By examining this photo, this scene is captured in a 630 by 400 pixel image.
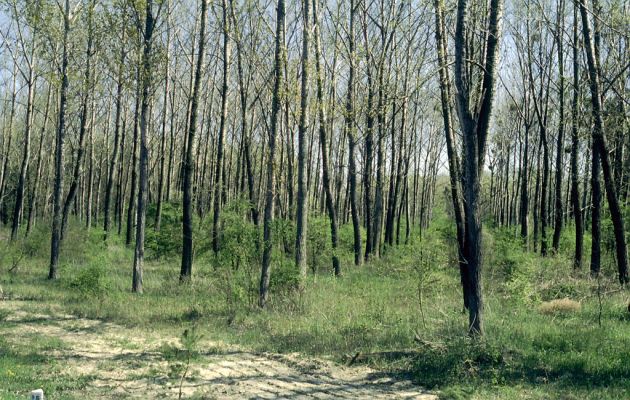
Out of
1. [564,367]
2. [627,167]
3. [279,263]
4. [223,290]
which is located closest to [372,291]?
[279,263]

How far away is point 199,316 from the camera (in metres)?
10.7

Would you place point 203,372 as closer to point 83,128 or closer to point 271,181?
point 271,181

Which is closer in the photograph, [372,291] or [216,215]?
[372,291]

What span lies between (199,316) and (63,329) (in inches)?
95.8

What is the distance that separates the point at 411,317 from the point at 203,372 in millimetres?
4331

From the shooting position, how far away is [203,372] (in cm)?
720

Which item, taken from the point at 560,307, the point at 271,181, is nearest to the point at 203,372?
the point at 271,181

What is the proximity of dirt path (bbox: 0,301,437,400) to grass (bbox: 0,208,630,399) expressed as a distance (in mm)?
381

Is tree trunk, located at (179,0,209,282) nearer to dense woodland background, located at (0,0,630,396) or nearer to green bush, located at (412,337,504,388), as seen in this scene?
dense woodland background, located at (0,0,630,396)

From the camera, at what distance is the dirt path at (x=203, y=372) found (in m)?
6.45

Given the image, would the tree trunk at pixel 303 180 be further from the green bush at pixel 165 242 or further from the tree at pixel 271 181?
the green bush at pixel 165 242

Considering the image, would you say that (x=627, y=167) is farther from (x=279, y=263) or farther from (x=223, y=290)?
(x=223, y=290)

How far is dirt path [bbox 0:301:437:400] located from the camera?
6.45 metres

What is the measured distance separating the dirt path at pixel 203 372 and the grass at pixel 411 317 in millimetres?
381
